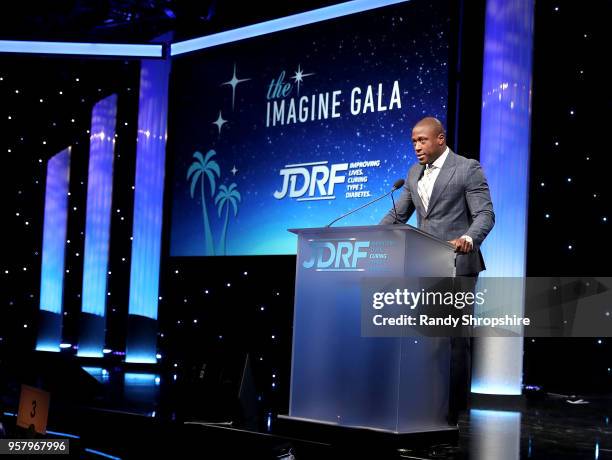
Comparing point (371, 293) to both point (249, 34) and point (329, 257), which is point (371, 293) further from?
point (249, 34)

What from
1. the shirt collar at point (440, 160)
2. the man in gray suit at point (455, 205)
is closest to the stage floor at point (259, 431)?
the man in gray suit at point (455, 205)

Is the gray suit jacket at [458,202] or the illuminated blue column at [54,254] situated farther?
the illuminated blue column at [54,254]

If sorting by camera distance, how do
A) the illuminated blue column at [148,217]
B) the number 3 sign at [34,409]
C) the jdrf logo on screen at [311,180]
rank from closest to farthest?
the number 3 sign at [34,409]
the jdrf logo on screen at [311,180]
the illuminated blue column at [148,217]

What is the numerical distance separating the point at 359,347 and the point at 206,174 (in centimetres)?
441

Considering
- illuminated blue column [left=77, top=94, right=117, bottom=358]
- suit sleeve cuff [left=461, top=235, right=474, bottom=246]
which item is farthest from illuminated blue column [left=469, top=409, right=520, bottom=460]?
illuminated blue column [left=77, top=94, right=117, bottom=358]

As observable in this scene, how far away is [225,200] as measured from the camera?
7000mm

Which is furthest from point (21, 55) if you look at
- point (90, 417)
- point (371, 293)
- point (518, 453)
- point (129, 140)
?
point (518, 453)

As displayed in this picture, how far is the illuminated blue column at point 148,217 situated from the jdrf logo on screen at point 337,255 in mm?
5154

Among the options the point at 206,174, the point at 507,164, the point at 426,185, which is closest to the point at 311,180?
the point at 206,174

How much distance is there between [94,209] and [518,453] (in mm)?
6902

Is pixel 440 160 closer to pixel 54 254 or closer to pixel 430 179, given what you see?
pixel 430 179

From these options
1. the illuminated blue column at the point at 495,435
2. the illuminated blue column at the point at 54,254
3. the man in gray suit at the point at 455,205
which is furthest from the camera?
the illuminated blue column at the point at 54,254

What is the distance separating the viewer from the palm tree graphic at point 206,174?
7.13 meters

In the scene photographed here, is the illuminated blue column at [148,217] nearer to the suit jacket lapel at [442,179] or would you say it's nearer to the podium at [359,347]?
the podium at [359,347]
